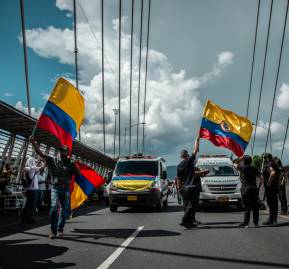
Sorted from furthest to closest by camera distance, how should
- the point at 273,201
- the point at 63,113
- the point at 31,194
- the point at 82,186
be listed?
the point at 31,194 < the point at 273,201 < the point at 82,186 < the point at 63,113

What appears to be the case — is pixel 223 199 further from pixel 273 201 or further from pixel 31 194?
pixel 31 194

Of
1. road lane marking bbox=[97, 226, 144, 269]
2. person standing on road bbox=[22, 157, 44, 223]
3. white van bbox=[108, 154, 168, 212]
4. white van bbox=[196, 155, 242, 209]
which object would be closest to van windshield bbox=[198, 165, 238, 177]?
white van bbox=[196, 155, 242, 209]

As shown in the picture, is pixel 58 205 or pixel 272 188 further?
pixel 272 188

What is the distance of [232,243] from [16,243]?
12.5 ft

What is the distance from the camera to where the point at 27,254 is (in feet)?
20.7

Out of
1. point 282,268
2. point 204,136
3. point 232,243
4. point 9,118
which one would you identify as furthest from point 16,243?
point 9,118

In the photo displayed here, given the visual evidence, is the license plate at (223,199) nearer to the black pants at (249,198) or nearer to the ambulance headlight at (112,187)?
the ambulance headlight at (112,187)

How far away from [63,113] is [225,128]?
6930mm

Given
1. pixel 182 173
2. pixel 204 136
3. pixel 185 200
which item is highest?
pixel 204 136

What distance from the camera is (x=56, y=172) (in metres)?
8.16

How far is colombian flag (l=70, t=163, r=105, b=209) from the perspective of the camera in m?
9.48

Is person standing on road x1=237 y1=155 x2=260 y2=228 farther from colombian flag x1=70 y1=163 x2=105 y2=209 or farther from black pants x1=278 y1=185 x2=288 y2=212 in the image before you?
black pants x1=278 y1=185 x2=288 y2=212

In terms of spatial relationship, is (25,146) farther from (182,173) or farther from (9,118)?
(182,173)

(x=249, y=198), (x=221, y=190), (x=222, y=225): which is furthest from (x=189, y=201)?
(x=221, y=190)
